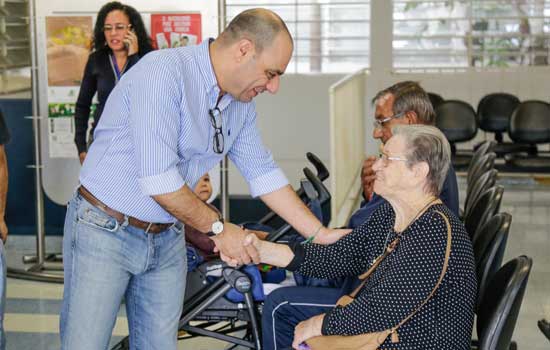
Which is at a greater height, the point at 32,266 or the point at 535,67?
the point at 535,67

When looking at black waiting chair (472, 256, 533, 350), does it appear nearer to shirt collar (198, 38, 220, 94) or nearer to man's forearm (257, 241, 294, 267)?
man's forearm (257, 241, 294, 267)

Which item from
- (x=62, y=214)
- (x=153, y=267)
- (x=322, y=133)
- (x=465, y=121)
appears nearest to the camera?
(x=153, y=267)

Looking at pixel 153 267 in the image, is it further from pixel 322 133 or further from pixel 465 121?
pixel 322 133

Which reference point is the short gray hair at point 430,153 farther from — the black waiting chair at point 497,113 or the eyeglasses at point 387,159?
the black waiting chair at point 497,113

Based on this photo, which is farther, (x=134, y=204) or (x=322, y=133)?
(x=322, y=133)

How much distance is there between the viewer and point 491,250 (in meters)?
2.76

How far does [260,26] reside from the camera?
2.49 meters

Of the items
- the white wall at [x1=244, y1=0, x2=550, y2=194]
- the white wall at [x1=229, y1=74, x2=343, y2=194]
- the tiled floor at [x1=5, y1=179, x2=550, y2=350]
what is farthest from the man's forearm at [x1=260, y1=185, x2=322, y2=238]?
the white wall at [x1=229, y1=74, x2=343, y2=194]

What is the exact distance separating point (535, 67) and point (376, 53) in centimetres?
173

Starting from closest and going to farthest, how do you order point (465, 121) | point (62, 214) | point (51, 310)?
point (51, 310)
point (62, 214)
point (465, 121)

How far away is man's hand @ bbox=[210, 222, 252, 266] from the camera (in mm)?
2654

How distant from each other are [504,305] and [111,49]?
A: 353 cm

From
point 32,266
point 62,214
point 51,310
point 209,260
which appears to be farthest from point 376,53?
point 209,260

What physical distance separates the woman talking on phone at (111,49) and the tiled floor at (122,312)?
95 cm
